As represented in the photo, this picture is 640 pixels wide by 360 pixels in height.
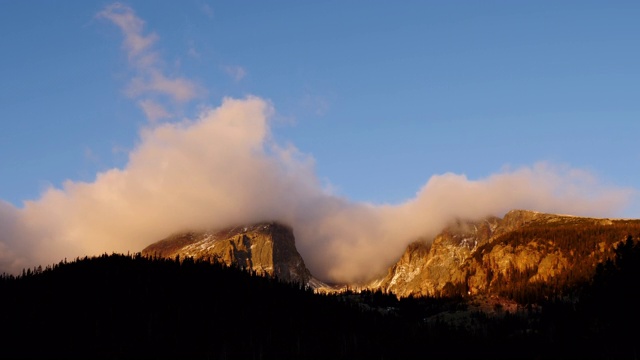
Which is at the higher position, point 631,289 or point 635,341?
point 631,289

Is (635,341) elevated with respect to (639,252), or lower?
lower

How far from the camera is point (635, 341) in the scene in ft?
656

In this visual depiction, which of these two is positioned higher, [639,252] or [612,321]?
[639,252]

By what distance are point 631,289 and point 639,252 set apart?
13.5 meters

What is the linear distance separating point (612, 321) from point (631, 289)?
43.7ft

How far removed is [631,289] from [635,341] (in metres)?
18.6

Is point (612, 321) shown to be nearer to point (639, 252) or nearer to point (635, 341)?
point (635, 341)

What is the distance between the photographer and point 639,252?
200m

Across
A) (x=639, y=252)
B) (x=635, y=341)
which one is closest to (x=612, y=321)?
(x=635, y=341)

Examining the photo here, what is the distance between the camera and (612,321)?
19988cm

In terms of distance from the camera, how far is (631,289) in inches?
7549

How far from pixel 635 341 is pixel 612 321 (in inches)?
342

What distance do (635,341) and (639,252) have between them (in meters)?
25.4
